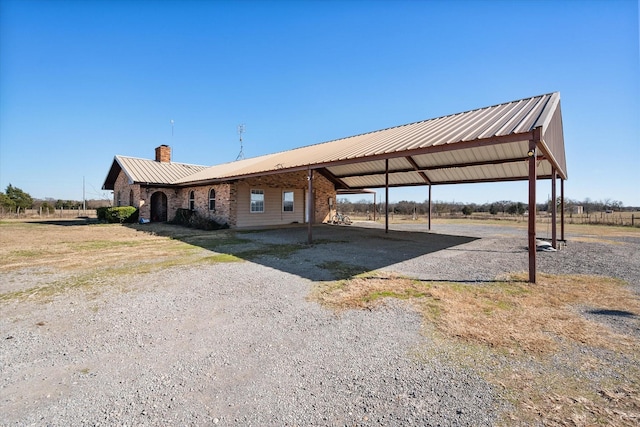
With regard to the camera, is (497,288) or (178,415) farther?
(497,288)

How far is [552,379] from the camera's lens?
2.54 m

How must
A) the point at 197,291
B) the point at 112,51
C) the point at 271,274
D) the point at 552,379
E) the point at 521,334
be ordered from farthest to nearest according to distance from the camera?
the point at 112,51 → the point at 271,274 → the point at 197,291 → the point at 521,334 → the point at 552,379

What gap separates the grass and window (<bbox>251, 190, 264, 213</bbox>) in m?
11.8

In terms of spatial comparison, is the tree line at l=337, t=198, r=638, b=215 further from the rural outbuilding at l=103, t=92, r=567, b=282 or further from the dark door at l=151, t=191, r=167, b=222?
the dark door at l=151, t=191, r=167, b=222

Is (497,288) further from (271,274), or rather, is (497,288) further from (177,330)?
(177,330)

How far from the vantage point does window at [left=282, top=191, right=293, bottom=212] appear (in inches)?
706

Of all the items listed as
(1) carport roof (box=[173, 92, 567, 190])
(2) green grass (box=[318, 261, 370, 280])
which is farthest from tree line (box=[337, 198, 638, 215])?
(2) green grass (box=[318, 261, 370, 280])

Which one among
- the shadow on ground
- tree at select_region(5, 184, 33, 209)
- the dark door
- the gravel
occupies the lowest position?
the gravel

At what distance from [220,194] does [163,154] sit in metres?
9.71

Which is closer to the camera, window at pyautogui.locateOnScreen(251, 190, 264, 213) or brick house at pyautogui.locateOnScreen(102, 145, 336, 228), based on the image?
brick house at pyautogui.locateOnScreen(102, 145, 336, 228)

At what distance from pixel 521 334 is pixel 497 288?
210 centimetres

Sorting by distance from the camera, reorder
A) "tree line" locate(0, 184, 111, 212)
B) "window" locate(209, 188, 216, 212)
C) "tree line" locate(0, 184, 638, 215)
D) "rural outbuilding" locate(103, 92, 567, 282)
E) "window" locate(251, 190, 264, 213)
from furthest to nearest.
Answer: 1. "tree line" locate(0, 184, 638, 215)
2. "tree line" locate(0, 184, 111, 212)
3. "window" locate(209, 188, 216, 212)
4. "window" locate(251, 190, 264, 213)
5. "rural outbuilding" locate(103, 92, 567, 282)

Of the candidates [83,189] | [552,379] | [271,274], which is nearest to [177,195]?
[271,274]

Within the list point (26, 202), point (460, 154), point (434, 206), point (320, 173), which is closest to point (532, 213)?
point (460, 154)
